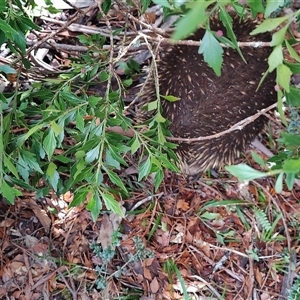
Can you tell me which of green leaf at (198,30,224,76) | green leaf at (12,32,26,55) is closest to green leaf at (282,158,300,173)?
green leaf at (198,30,224,76)

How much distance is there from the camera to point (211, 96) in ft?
4.98

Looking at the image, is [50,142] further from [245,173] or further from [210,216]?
[210,216]

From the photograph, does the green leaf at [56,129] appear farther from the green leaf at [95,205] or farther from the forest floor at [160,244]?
the forest floor at [160,244]

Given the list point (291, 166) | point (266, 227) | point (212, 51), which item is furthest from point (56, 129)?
point (266, 227)

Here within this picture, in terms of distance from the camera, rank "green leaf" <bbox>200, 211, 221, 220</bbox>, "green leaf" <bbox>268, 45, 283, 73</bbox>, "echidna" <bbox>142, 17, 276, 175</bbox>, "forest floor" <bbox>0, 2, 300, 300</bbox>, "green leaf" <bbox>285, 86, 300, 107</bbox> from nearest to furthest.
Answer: "green leaf" <bbox>268, 45, 283, 73</bbox>
"green leaf" <bbox>285, 86, 300, 107</bbox>
"echidna" <bbox>142, 17, 276, 175</bbox>
"forest floor" <bbox>0, 2, 300, 300</bbox>
"green leaf" <bbox>200, 211, 221, 220</bbox>

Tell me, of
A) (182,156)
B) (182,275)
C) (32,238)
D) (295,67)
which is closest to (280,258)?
(182,275)

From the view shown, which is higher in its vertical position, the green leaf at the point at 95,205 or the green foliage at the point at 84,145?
the green foliage at the point at 84,145

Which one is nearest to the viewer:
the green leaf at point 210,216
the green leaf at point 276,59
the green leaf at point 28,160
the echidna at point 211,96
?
the green leaf at point 276,59

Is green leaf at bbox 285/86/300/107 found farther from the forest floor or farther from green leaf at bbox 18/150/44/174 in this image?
the forest floor

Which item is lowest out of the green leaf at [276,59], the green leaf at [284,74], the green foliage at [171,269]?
the green foliage at [171,269]

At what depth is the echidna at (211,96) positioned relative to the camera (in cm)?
152

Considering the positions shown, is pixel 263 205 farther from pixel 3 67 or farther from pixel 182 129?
pixel 3 67

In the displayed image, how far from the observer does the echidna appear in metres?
1.52

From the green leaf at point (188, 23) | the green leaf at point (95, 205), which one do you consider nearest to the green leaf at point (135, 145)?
the green leaf at point (95, 205)
